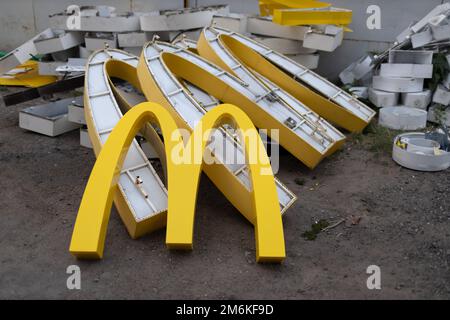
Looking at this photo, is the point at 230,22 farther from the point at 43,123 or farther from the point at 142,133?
the point at 43,123

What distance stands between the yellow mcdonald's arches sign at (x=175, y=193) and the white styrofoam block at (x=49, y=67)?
488cm

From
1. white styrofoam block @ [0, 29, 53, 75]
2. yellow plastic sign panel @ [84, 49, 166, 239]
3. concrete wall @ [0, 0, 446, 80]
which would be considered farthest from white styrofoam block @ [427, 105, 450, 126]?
white styrofoam block @ [0, 29, 53, 75]

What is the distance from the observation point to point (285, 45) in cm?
921

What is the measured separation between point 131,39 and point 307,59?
348cm

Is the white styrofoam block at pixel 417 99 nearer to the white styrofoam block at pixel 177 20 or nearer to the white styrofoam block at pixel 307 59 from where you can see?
the white styrofoam block at pixel 307 59

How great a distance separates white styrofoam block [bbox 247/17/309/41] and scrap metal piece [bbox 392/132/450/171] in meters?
3.10

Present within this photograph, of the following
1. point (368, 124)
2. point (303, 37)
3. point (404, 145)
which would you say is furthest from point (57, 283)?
point (303, 37)

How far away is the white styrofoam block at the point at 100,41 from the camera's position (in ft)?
30.7

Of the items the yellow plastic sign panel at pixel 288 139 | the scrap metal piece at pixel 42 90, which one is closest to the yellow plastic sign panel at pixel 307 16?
the yellow plastic sign panel at pixel 288 139

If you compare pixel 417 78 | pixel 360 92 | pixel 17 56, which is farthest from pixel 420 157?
pixel 17 56

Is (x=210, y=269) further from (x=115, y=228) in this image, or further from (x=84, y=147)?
(x=84, y=147)

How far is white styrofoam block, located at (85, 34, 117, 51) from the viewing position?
9.37 m

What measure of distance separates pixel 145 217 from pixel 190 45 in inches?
174

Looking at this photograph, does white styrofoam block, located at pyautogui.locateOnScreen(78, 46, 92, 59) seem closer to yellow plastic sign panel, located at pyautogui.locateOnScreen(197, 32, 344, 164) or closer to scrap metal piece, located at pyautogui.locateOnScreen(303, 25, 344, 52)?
yellow plastic sign panel, located at pyautogui.locateOnScreen(197, 32, 344, 164)
